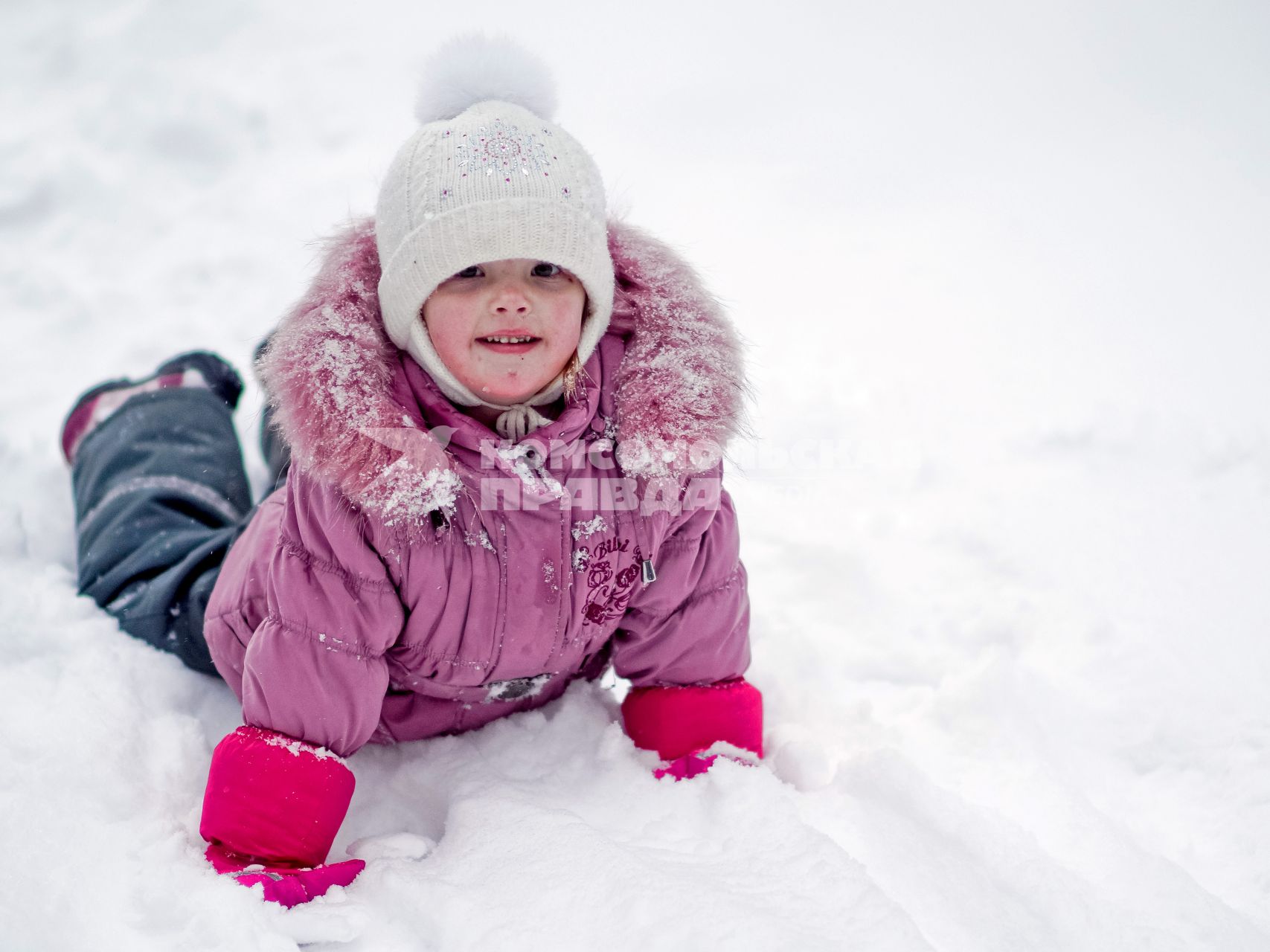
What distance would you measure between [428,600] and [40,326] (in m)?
2.04

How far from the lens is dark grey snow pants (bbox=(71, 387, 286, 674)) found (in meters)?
1.52

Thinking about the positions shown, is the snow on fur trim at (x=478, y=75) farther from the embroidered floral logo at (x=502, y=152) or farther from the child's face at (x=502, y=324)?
the child's face at (x=502, y=324)

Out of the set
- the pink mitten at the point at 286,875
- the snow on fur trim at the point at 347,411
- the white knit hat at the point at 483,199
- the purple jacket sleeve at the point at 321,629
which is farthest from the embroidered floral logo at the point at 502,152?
the pink mitten at the point at 286,875

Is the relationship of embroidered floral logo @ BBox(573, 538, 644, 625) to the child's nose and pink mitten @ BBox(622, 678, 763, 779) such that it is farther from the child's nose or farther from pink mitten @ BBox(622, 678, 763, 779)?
the child's nose

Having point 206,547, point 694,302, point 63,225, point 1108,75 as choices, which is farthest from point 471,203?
point 1108,75

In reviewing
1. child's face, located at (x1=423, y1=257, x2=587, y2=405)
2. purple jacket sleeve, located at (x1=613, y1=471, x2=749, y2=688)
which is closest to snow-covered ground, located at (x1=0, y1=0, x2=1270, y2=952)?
purple jacket sleeve, located at (x1=613, y1=471, x2=749, y2=688)

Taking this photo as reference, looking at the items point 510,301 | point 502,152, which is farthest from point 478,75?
point 510,301

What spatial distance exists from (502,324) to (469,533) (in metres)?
0.27

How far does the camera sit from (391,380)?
3.95 ft

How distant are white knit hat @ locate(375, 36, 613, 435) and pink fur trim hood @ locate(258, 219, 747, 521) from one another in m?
0.05

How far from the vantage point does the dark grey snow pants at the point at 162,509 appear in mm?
1516

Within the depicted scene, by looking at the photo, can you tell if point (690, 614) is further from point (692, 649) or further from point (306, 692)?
point (306, 692)

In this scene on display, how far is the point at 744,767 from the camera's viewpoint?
49.3 inches

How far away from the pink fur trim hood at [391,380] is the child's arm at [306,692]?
0.07 metres
